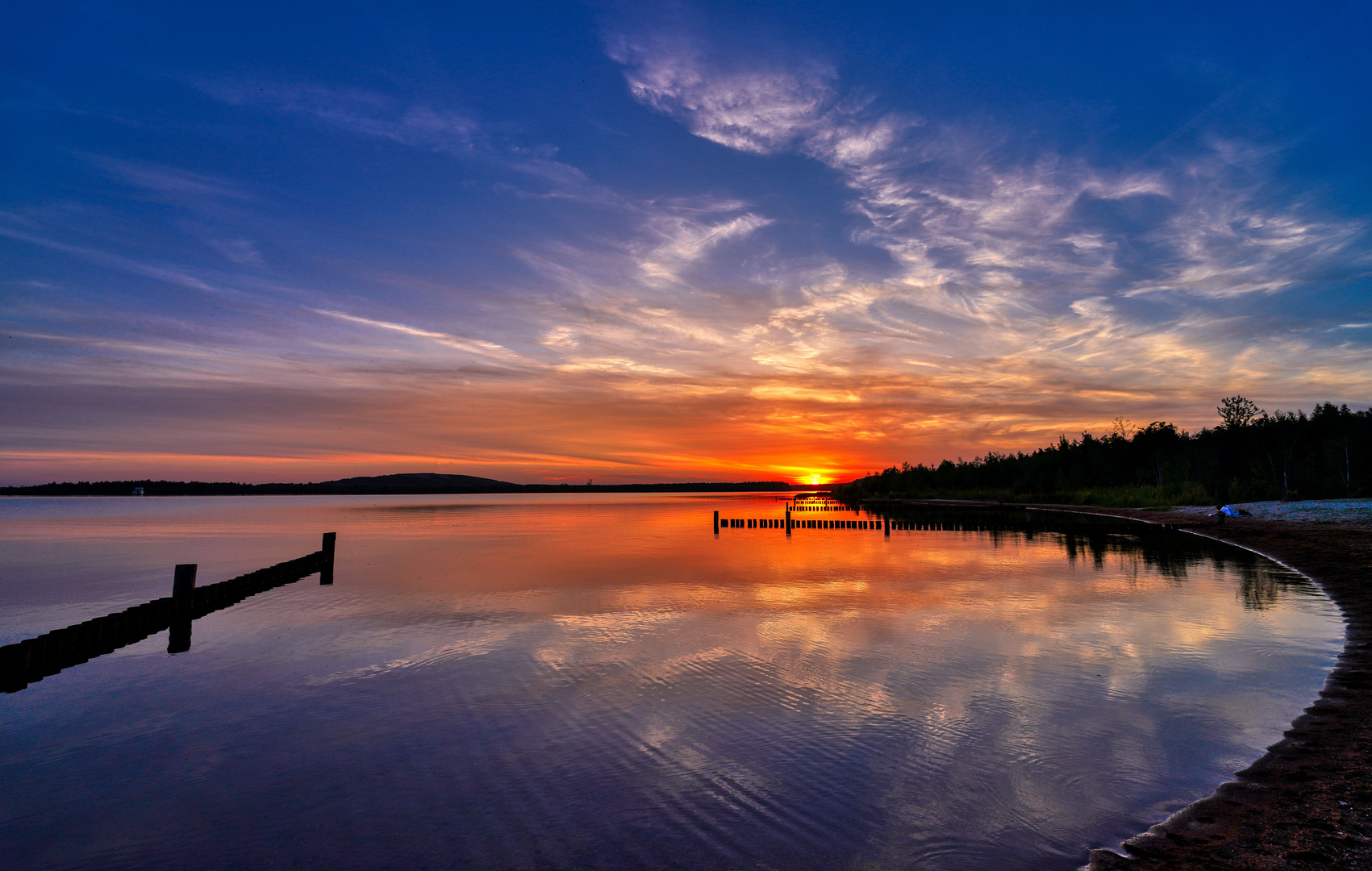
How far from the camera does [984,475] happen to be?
13700 cm

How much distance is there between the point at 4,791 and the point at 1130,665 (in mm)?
17522

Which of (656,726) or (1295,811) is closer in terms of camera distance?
(1295,811)

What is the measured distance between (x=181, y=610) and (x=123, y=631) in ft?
3.87

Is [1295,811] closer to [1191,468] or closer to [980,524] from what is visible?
[980,524]

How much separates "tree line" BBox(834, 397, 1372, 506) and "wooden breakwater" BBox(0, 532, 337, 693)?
82688 mm

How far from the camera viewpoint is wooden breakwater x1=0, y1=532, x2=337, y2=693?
11914mm

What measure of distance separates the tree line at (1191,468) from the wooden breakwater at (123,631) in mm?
82688

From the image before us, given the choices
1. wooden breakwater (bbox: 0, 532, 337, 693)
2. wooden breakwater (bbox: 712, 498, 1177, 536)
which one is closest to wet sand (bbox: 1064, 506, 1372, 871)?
wooden breakwater (bbox: 0, 532, 337, 693)

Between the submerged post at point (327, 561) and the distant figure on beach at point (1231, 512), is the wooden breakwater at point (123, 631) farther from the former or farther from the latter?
the distant figure on beach at point (1231, 512)

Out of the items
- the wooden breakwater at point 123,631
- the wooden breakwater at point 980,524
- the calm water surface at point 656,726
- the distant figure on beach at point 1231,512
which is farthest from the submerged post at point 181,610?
the distant figure on beach at point 1231,512

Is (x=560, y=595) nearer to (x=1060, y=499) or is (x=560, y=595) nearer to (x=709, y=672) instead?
(x=709, y=672)

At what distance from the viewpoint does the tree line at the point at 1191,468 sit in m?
74.6

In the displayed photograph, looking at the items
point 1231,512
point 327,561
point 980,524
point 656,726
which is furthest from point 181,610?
point 1231,512

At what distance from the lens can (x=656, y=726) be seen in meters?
9.34
